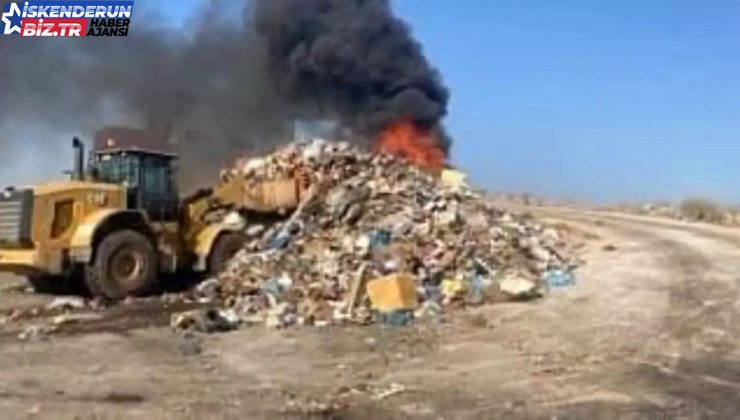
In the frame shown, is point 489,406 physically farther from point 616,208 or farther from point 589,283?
point 616,208

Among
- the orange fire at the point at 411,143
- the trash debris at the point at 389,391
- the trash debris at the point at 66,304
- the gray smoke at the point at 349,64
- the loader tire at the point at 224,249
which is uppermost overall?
the gray smoke at the point at 349,64

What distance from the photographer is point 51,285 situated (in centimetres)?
1811

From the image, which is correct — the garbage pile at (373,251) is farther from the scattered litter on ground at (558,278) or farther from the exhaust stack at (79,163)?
the exhaust stack at (79,163)

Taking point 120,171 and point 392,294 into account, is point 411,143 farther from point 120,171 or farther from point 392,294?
point 392,294

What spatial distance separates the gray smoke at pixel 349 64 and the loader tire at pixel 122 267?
11052 millimetres

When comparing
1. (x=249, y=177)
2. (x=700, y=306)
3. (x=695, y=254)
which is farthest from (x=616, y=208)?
(x=700, y=306)

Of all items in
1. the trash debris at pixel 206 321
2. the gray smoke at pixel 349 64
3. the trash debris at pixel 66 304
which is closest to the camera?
the trash debris at pixel 206 321

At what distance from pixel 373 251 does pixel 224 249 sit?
322 centimetres

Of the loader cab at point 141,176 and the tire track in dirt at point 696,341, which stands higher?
the loader cab at point 141,176

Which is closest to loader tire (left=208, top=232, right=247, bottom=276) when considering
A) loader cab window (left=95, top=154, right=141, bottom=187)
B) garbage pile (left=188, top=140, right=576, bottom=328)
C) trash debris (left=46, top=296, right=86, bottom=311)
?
garbage pile (left=188, top=140, right=576, bottom=328)

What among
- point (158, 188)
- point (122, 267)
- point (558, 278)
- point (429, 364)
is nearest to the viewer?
point (429, 364)

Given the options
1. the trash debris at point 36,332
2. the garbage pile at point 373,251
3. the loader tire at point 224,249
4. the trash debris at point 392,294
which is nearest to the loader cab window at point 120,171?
the loader tire at point 224,249

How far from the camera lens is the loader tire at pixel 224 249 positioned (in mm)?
17781

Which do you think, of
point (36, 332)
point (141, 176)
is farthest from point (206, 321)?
point (141, 176)
